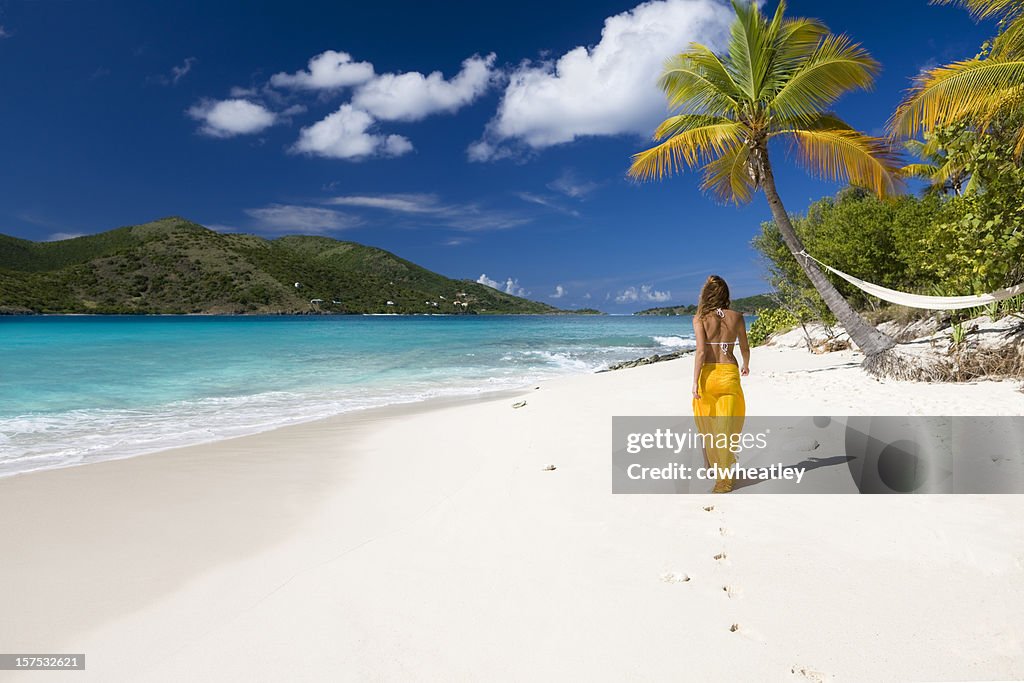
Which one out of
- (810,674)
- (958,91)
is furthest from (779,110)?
(810,674)

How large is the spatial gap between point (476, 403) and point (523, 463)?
506 cm

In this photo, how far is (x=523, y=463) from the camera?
5270 mm

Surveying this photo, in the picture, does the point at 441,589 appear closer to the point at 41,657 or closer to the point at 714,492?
the point at 41,657

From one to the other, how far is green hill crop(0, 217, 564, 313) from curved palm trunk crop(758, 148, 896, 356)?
89387 millimetres

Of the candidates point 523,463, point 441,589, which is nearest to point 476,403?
point 523,463

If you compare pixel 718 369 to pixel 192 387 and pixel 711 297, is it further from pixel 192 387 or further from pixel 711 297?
pixel 192 387

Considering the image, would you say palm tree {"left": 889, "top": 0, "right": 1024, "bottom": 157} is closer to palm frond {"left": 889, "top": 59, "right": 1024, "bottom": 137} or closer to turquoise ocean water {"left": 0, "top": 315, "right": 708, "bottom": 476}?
palm frond {"left": 889, "top": 59, "right": 1024, "bottom": 137}

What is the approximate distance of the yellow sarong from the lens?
152 inches

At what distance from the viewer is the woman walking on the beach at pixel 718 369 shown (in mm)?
3861

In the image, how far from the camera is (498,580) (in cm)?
286

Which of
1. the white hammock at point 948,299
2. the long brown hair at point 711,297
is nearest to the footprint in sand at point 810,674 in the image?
the long brown hair at point 711,297

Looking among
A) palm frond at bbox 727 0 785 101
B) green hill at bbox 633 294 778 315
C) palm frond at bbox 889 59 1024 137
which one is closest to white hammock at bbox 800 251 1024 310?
palm frond at bbox 889 59 1024 137

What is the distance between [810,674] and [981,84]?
9.54 m

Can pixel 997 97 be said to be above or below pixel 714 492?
above
